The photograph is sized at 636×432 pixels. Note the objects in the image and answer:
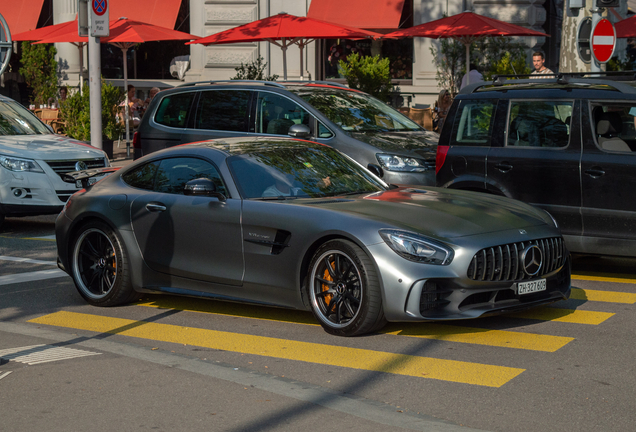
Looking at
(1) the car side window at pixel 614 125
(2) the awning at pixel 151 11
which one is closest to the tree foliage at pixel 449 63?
(2) the awning at pixel 151 11

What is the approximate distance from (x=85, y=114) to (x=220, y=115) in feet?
25.4

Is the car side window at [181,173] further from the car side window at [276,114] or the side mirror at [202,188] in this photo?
the car side window at [276,114]

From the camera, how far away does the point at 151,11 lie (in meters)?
26.4

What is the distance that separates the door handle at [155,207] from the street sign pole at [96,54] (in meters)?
8.56

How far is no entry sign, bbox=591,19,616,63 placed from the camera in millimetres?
13414

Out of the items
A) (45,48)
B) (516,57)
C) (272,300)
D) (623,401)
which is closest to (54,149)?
(272,300)

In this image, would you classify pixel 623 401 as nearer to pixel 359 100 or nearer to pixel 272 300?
pixel 272 300

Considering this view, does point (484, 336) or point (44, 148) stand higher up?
point (44, 148)

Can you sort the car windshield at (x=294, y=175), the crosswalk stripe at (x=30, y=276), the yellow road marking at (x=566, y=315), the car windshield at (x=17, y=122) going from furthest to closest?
1. the car windshield at (x=17, y=122)
2. the crosswalk stripe at (x=30, y=276)
3. the car windshield at (x=294, y=175)
4. the yellow road marking at (x=566, y=315)

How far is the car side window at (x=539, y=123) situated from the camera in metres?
8.77

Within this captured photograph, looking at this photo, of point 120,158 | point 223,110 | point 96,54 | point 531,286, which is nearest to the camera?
point 531,286

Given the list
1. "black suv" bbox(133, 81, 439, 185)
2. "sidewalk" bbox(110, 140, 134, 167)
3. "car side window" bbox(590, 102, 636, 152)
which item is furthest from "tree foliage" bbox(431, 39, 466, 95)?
"car side window" bbox(590, 102, 636, 152)

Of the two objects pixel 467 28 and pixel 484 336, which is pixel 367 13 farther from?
pixel 484 336

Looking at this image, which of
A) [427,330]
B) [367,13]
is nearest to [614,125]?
[427,330]
